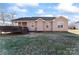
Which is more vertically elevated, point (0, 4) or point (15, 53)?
point (0, 4)

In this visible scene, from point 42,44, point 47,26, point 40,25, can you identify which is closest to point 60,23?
point 47,26

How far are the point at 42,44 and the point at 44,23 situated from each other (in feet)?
1.05

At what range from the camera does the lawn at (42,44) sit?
4293mm

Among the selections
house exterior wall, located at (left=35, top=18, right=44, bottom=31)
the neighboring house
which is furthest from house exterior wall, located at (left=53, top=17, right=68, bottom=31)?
house exterior wall, located at (left=35, top=18, right=44, bottom=31)

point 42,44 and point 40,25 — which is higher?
point 40,25

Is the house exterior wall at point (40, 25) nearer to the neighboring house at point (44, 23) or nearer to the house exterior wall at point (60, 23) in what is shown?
the neighboring house at point (44, 23)

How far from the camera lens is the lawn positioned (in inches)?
169

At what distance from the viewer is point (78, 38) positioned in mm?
4305

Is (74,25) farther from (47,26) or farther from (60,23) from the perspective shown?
(47,26)

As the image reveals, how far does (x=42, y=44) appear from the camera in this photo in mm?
4328
